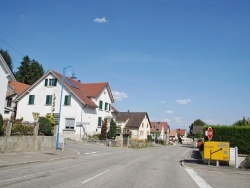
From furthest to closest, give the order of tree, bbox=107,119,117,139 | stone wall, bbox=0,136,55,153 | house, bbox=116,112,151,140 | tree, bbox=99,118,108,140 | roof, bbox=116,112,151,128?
roof, bbox=116,112,151,128 → house, bbox=116,112,151,140 → tree, bbox=107,119,117,139 → tree, bbox=99,118,108,140 → stone wall, bbox=0,136,55,153

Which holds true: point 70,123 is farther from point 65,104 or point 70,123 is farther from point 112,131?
point 112,131

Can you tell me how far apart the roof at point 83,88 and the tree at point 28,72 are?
27.1 meters

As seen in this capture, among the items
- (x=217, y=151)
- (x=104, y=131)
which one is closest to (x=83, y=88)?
(x=104, y=131)

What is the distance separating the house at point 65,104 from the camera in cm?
4025

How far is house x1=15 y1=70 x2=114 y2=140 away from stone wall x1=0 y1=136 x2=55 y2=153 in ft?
50.2

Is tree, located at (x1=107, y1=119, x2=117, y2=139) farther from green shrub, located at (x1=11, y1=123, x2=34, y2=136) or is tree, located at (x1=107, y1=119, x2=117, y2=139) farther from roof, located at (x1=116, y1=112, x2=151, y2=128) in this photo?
green shrub, located at (x1=11, y1=123, x2=34, y2=136)

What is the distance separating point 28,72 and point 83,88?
99.9ft

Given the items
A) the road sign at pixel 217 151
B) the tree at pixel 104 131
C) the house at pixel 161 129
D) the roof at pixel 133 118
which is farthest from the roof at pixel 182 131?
the road sign at pixel 217 151

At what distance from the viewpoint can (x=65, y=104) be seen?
40938 mm

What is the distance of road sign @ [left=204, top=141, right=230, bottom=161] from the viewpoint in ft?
62.3

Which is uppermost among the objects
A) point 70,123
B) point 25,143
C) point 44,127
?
point 70,123

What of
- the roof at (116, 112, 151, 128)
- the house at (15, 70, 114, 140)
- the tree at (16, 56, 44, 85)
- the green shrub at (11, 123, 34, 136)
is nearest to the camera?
the green shrub at (11, 123, 34, 136)

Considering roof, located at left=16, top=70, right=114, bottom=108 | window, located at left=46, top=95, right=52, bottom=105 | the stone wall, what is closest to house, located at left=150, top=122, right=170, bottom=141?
roof, located at left=16, top=70, right=114, bottom=108

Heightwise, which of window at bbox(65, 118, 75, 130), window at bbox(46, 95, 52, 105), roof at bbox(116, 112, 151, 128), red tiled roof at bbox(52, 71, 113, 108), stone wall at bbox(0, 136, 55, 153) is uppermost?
red tiled roof at bbox(52, 71, 113, 108)
